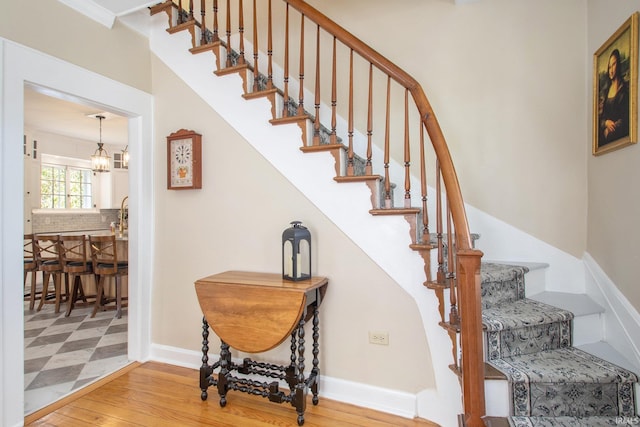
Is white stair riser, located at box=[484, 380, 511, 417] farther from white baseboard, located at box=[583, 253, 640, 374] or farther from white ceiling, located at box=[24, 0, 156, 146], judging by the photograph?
white ceiling, located at box=[24, 0, 156, 146]

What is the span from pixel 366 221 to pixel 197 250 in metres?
1.36

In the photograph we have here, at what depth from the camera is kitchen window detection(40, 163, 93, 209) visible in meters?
5.39

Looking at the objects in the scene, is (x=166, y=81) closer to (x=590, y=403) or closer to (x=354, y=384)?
(x=354, y=384)

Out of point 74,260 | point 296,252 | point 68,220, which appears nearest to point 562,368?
point 296,252

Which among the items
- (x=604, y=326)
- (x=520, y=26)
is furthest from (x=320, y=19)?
(x=604, y=326)

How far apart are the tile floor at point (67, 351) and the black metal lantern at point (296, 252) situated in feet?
5.40

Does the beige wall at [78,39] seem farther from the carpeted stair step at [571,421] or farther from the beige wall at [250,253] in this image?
the carpeted stair step at [571,421]

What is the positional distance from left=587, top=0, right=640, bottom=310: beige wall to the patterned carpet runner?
387 millimetres

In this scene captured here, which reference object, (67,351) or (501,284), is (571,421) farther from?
(67,351)

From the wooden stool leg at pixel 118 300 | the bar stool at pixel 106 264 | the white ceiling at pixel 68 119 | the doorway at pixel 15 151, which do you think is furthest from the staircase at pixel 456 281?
the wooden stool leg at pixel 118 300

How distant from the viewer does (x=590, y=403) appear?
5.06 feet

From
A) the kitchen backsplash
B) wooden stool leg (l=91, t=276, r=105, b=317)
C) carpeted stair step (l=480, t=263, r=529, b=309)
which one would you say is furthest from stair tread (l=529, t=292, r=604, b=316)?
the kitchen backsplash

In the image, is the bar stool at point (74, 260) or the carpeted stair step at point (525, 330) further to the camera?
the bar stool at point (74, 260)

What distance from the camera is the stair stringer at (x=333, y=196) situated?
1.92 m
